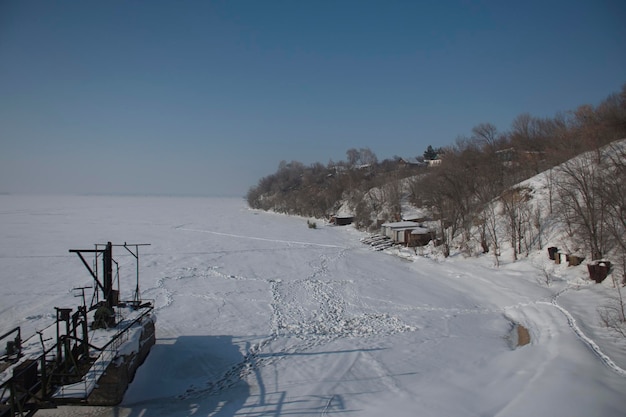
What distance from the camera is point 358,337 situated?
43.1 ft

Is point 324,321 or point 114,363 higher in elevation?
point 114,363

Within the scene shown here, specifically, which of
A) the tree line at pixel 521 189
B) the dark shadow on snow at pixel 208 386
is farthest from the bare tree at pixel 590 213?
the dark shadow on snow at pixel 208 386

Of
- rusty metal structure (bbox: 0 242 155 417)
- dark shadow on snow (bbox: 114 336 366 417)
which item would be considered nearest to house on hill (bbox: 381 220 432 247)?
dark shadow on snow (bbox: 114 336 366 417)

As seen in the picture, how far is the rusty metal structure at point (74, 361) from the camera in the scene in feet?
25.3

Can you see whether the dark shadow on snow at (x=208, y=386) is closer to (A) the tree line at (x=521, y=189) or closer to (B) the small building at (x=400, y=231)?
(A) the tree line at (x=521, y=189)

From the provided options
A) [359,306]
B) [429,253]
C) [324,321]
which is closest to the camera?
[324,321]

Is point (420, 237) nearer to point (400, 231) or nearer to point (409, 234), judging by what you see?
point (409, 234)

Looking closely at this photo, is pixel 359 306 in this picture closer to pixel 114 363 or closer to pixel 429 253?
pixel 114 363

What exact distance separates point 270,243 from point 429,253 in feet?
49.5

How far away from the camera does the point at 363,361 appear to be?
11.2 m

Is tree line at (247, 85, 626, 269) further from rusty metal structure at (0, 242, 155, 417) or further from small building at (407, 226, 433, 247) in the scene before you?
rusty metal structure at (0, 242, 155, 417)

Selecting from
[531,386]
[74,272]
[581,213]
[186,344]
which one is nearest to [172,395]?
[186,344]

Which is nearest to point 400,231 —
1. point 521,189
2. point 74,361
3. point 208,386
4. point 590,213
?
point 521,189

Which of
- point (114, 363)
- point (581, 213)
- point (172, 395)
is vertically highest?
point (581, 213)
